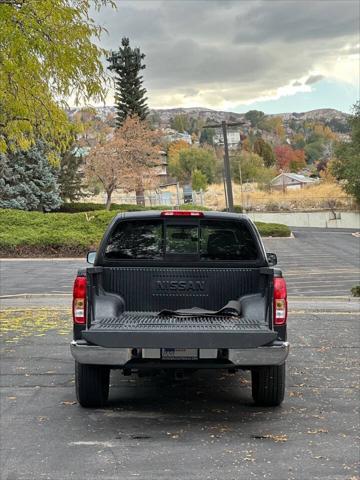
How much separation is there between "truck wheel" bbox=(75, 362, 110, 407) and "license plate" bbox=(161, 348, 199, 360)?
0.64 metres

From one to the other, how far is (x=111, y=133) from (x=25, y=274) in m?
38.5

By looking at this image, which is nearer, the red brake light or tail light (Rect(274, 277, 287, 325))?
tail light (Rect(274, 277, 287, 325))

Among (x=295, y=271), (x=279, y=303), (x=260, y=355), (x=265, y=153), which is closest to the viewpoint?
(x=260, y=355)

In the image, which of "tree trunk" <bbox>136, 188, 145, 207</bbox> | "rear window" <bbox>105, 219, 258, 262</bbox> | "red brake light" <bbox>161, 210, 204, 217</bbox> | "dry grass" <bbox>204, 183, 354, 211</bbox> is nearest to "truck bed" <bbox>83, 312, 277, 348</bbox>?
"rear window" <bbox>105, 219, 258, 262</bbox>

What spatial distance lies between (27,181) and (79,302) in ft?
121

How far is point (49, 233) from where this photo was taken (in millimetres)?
29156

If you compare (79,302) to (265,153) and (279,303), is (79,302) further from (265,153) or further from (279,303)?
(265,153)

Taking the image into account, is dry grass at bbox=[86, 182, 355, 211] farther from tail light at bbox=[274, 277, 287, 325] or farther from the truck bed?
the truck bed

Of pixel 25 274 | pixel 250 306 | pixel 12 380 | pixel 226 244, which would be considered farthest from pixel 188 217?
pixel 25 274

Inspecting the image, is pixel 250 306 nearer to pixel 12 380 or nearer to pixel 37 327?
pixel 12 380

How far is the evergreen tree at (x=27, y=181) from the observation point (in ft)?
130

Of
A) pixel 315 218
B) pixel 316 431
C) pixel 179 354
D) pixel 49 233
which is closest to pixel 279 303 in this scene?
pixel 179 354

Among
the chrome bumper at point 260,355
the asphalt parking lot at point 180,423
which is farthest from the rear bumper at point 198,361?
the asphalt parking lot at point 180,423

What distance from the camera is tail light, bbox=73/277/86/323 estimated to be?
502 centimetres
